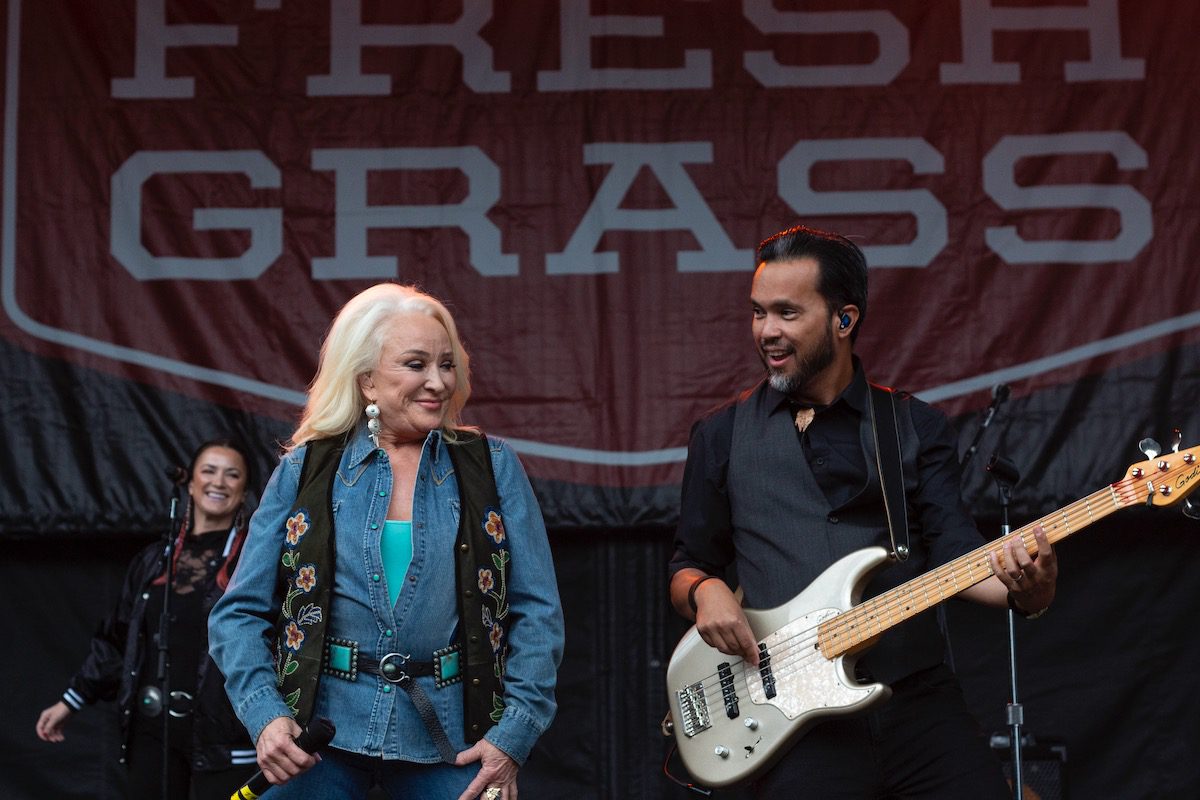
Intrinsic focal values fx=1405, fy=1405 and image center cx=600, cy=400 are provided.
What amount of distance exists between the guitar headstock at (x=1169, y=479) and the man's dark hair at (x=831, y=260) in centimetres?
85

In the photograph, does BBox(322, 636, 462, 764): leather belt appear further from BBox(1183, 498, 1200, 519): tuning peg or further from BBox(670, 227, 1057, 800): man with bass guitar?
BBox(1183, 498, 1200, 519): tuning peg

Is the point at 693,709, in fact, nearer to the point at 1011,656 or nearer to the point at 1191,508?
the point at 1191,508

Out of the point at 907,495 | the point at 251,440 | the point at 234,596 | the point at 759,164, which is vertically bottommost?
the point at 234,596

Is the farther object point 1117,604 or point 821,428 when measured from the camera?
point 1117,604

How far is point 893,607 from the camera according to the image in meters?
3.15

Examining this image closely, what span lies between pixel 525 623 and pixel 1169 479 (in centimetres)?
142

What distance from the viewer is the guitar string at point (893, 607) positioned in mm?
3031

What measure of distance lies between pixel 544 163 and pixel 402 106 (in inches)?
24.0

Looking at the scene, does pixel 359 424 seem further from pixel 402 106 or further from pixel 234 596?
pixel 402 106

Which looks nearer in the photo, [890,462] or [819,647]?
[819,647]

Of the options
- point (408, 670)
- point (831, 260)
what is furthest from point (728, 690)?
point (831, 260)

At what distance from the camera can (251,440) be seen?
216 inches

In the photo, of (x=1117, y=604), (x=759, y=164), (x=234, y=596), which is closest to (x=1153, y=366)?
(x=1117, y=604)

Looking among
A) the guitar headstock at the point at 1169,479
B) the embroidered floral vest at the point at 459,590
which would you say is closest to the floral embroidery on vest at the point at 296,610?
the embroidered floral vest at the point at 459,590
